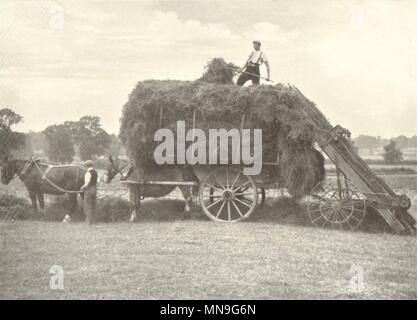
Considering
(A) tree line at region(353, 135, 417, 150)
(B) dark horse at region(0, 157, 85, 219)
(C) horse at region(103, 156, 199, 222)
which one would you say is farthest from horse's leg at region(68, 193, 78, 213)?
(A) tree line at region(353, 135, 417, 150)

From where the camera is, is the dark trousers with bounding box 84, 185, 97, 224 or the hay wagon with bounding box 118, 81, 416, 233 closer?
the hay wagon with bounding box 118, 81, 416, 233

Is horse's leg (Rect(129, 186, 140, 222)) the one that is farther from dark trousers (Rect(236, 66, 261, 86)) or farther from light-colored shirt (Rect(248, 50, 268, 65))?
light-colored shirt (Rect(248, 50, 268, 65))

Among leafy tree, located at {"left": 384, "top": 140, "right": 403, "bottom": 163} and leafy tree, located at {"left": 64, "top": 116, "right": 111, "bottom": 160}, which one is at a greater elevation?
leafy tree, located at {"left": 64, "top": 116, "right": 111, "bottom": 160}

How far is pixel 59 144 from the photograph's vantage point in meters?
17.0

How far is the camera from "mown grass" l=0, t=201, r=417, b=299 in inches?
265

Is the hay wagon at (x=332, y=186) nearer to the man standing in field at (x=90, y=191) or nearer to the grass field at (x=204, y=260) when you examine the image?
the grass field at (x=204, y=260)

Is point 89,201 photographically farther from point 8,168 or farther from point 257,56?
point 257,56

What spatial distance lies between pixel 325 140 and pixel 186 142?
3.23 meters


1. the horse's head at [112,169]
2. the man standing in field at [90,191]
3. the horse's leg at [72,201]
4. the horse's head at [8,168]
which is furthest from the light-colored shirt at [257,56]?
the horse's head at [8,168]

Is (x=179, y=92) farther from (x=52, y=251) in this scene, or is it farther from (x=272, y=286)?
(x=272, y=286)

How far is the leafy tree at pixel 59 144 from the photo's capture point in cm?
1598

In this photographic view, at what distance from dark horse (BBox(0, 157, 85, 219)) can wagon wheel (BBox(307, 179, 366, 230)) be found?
5859mm

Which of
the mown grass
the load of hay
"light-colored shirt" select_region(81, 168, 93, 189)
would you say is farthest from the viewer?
"light-colored shirt" select_region(81, 168, 93, 189)

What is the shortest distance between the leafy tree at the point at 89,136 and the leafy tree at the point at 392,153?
907cm
